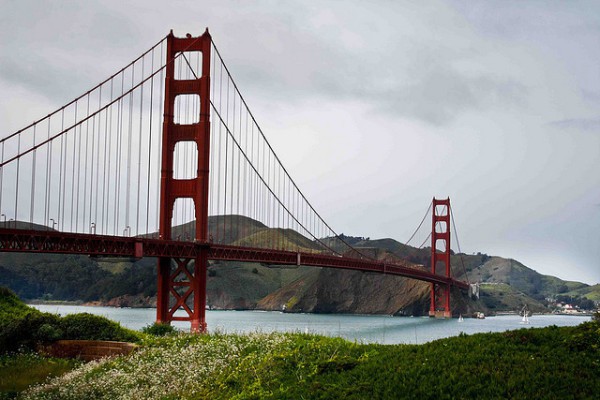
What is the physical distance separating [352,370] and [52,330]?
15506mm

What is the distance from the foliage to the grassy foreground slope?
498 centimetres

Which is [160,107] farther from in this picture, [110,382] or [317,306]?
[317,306]

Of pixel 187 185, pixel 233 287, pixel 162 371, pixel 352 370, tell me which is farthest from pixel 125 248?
pixel 233 287

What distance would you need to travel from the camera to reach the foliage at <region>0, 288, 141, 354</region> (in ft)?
98.9

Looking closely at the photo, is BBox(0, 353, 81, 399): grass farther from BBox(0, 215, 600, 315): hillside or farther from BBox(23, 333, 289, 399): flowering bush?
BBox(0, 215, 600, 315): hillside

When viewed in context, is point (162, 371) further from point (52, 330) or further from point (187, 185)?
point (187, 185)

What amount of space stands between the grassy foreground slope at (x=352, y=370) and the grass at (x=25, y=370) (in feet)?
4.36

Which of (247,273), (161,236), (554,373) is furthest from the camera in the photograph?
(247,273)

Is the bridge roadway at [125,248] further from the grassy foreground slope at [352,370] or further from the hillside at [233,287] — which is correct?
the hillside at [233,287]

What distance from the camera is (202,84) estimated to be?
53594 millimetres

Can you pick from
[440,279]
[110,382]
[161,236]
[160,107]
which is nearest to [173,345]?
[110,382]

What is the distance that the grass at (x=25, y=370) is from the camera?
25078 millimetres

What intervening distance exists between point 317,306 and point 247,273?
24005mm

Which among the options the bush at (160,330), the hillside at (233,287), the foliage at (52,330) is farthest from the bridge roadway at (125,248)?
the hillside at (233,287)
